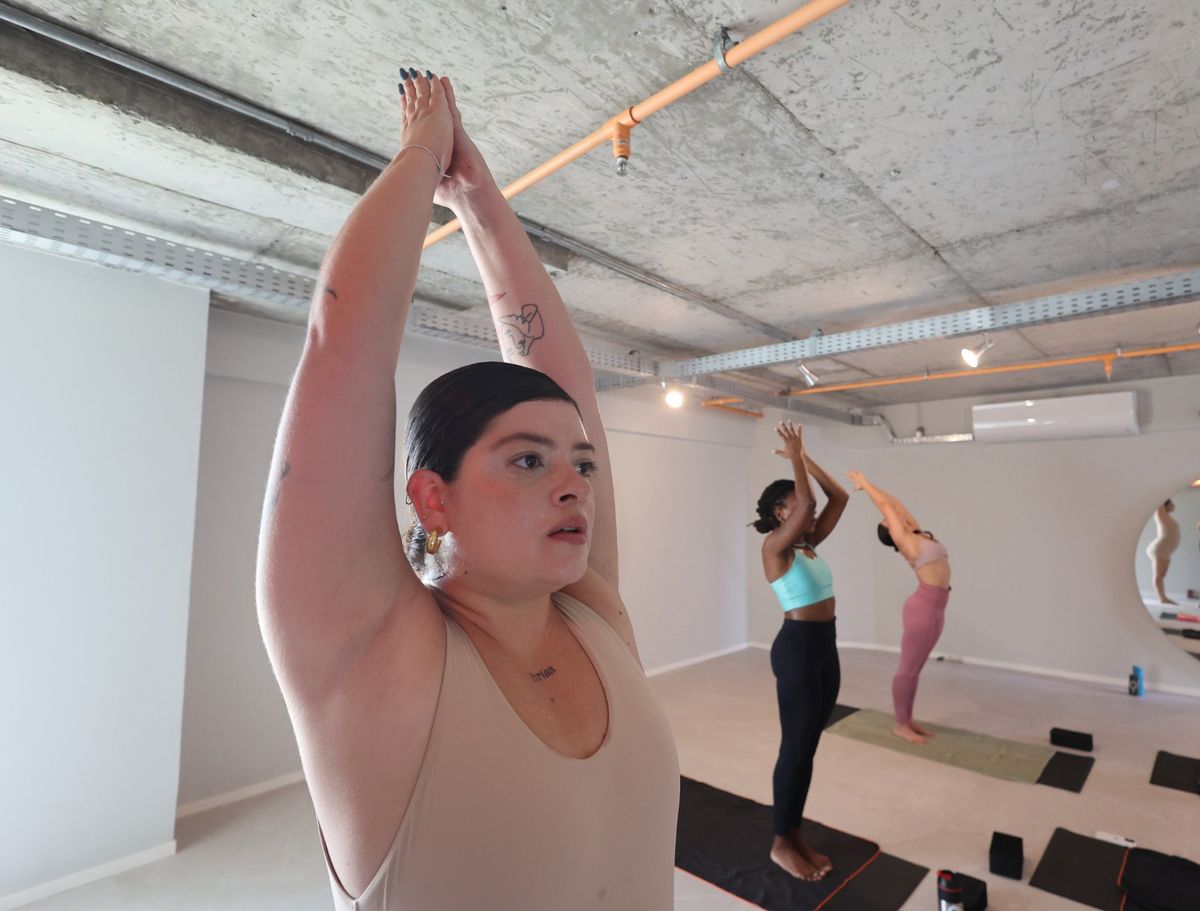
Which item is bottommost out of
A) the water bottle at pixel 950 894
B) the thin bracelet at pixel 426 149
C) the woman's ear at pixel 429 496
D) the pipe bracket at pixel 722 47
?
the water bottle at pixel 950 894

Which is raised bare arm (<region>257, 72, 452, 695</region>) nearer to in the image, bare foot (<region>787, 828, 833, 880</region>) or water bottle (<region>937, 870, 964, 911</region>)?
water bottle (<region>937, 870, 964, 911</region>)

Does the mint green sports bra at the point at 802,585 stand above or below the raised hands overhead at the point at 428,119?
below

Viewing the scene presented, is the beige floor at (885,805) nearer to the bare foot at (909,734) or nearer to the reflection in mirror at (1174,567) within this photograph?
the bare foot at (909,734)

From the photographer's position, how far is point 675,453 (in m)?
6.76

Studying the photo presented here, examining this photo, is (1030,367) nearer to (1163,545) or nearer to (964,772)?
(1163,545)

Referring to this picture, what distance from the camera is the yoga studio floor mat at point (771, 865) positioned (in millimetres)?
2676

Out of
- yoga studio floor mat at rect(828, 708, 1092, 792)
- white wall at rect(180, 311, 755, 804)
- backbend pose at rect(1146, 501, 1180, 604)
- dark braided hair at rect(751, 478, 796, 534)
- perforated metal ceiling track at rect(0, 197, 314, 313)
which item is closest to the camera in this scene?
perforated metal ceiling track at rect(0, 197, 314, 313)

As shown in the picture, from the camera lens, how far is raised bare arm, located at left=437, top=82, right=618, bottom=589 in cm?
97

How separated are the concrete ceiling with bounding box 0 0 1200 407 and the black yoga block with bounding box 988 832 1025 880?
8.84 ft

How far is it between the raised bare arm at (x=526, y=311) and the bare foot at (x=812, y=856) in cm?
255

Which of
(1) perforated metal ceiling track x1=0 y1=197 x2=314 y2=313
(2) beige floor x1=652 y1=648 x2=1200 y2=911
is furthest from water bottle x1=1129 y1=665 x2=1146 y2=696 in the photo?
(1) perforated metal ceiling track x1=0 y1=197 x2=314 y2=313

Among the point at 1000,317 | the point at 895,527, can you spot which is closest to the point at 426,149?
the point at 1000,317

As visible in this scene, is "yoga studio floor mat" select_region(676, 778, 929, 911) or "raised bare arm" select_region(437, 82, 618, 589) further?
"yoga studio floor mat" select_region(676, 778, 929, 911)

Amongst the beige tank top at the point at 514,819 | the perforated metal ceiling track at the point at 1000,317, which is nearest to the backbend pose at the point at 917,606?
the perforated metal ceiling track at the point at 1000,317
